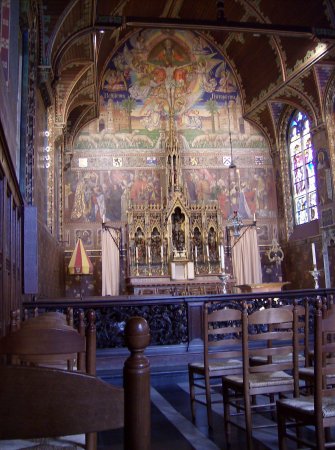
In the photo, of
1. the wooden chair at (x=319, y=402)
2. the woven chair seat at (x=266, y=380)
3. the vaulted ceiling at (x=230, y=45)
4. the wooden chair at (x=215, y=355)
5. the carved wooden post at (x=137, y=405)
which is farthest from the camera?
the vaulted ceiling at (x=230, y=45)

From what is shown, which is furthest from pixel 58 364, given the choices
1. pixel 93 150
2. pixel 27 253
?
pixel 93 150

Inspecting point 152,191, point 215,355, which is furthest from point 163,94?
point 215,355

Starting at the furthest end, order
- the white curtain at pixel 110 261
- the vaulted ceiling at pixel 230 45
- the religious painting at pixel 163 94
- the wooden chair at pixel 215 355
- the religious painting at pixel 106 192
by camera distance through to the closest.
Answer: the religious painting at pixel 163 94
the religious painting at pixel 106 192
the white curtain at pixel 110 261
the vaulted ceiling at pixel 230 45
the wooden chair at pixel 215 355

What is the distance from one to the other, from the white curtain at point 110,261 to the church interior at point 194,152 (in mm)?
34

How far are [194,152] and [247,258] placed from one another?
14.1ft

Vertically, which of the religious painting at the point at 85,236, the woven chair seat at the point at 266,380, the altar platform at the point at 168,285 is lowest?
the woven chair seat at the point at 266,380

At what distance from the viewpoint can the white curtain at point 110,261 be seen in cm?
1573

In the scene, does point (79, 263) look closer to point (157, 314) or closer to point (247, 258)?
point (247, 258)

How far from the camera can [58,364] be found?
12.9 ft

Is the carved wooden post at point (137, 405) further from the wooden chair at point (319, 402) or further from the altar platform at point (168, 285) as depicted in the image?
the altar platform at point (168, 285)

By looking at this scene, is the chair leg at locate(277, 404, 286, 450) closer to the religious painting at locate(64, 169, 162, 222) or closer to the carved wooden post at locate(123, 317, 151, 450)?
the carved wooden post at locate(123, 317, 151, 450)

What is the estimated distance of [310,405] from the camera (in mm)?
3123

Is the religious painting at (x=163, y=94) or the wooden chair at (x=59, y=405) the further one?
the religious painting at (x=163, y=94)

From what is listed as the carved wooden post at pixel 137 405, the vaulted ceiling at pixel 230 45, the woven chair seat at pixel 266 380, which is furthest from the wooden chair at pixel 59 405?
the vaulted ceiling at pixel 230 45
